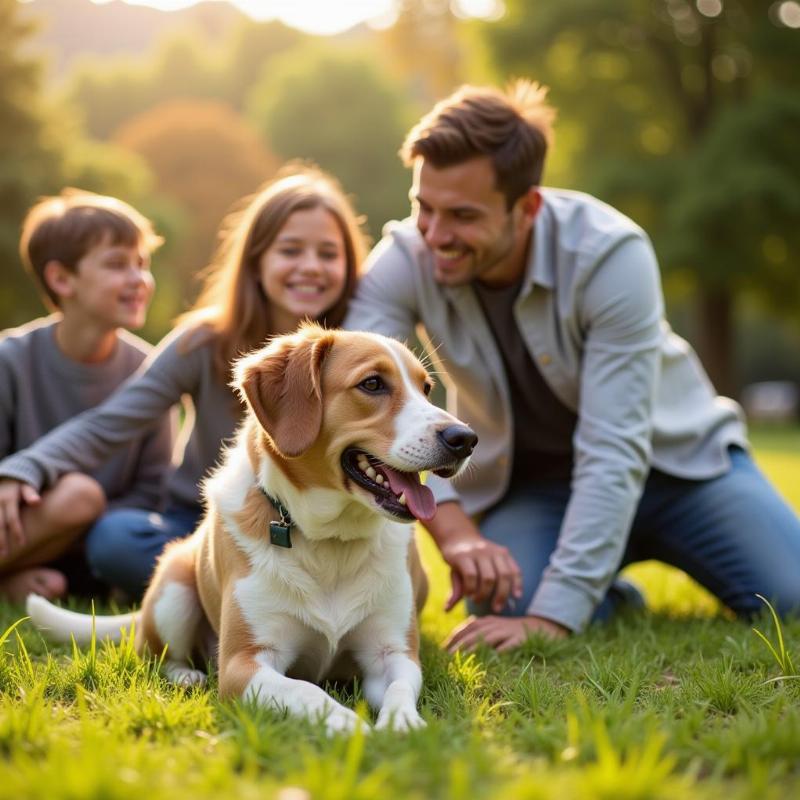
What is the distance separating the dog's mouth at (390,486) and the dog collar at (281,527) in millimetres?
264

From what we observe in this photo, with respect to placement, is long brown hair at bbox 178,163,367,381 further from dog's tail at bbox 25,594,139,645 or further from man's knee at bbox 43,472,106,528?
dog's tail at bbox 25,594,139,645

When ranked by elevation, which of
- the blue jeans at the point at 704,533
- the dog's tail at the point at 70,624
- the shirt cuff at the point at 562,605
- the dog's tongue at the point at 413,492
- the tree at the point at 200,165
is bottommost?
the dog's tail at the point at 70,624

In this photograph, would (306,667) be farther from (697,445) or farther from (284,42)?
(284,42)

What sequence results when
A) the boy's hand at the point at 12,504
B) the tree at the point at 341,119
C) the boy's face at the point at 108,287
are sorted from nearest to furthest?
the boy's hand at the point at 12,504, the boy's face at the point at 108,287, the tree at the point at 341,119

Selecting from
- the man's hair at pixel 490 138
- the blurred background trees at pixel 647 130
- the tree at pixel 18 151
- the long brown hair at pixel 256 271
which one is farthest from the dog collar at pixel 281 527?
the tree at pixel 18 151

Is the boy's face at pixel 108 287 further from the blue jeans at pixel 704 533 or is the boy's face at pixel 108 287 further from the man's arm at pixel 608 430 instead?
the man's arm at pixel 608 430

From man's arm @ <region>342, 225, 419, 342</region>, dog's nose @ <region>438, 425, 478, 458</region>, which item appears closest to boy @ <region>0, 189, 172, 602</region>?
man's arm @ <region>342, 225, 419, 342</region>

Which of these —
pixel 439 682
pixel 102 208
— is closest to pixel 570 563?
pixel 439 682

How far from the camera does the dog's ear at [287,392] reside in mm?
3191

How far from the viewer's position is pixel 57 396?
5.28 m

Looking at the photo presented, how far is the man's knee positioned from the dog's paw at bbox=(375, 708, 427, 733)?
237 centimetres

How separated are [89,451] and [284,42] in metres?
49.1

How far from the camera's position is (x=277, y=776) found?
234cm

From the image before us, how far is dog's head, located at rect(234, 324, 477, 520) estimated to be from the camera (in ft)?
Result: 10.4
